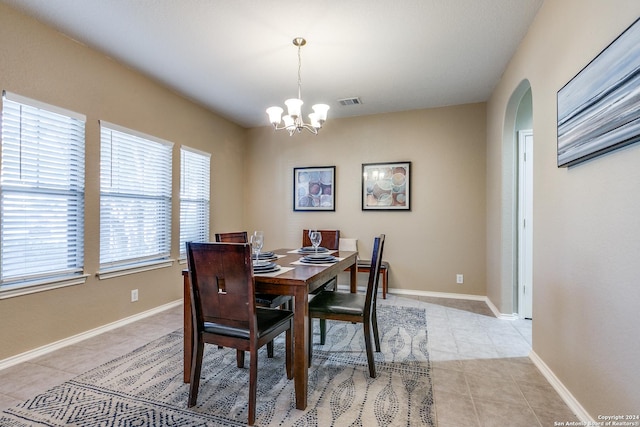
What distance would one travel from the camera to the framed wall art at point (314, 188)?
4836 millimetres

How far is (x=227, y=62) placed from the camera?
10.2 feet

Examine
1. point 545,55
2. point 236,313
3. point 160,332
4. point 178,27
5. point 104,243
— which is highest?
point 178,27

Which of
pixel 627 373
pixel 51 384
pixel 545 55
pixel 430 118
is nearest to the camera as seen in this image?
pixel 627 373

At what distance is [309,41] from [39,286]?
118 inches

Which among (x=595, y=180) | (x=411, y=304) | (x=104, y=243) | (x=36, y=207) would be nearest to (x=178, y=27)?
(x=36, y=207)

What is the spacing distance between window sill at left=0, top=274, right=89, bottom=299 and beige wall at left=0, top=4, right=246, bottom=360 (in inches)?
1.6

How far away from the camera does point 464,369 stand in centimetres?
226

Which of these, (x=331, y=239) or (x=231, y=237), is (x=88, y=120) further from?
(x=331, y=239)

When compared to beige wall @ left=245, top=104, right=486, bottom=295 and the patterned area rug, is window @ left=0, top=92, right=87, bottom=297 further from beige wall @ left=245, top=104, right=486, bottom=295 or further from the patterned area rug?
beige wall @ left=245, top=104, right=486, bottom=295

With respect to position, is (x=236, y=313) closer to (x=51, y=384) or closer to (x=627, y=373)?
(x=51, y=384)

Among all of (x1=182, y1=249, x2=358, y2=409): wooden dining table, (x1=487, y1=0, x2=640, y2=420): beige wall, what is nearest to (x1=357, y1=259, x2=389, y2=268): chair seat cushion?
(x1=487, y1=0, x2=640, y2=420): beige wall

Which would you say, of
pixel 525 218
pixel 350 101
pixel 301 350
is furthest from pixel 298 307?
pixel 350 101

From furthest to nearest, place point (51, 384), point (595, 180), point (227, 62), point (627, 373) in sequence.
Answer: point (227, 62) → point (51, 384) → point (595, 180) → point (627, 373)

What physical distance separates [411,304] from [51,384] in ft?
11.4
